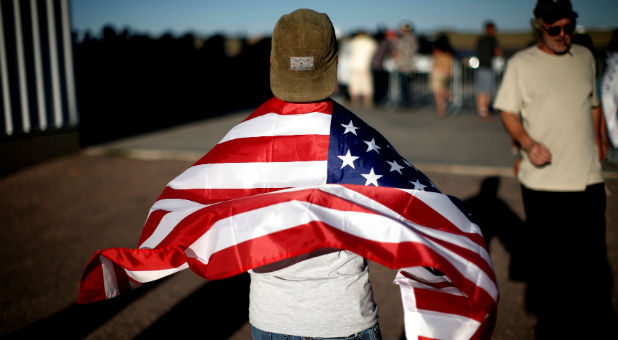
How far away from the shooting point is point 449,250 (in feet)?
6.90

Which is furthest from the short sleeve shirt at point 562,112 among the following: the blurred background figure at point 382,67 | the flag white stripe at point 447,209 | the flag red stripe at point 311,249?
the blurred background figure at point 382,67

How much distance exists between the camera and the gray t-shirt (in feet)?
6.61

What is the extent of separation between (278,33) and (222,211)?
69 centimetres

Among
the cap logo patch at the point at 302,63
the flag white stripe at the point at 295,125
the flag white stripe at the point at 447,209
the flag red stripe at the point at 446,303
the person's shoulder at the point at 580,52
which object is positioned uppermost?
the person's shoulder at the point at 580,52

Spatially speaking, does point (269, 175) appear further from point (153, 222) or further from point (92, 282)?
point (92, 282)

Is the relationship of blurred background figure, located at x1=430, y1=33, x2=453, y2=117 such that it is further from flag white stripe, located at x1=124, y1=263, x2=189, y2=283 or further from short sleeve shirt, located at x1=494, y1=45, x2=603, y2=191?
flag white stripe, located at x1=124, y1=263, x2=189, y2=283

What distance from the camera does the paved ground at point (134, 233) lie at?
4.18 metres

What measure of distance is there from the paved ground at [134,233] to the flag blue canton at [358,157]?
2.09m

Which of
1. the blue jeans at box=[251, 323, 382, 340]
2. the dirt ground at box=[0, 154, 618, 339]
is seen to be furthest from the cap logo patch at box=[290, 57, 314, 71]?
the dirt ground at box=[0, 154, 618, 339]

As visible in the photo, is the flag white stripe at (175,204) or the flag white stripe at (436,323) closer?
the flag white stripe at (436,323)

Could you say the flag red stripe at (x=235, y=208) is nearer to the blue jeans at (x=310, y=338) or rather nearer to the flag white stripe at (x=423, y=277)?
the flag white stripe at (x=423, y=277)

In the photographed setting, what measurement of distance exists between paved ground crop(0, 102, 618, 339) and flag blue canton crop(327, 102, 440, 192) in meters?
2.09

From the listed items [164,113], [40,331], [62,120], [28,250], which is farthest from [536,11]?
[164,113]

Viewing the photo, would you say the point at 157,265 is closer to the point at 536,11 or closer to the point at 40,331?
the point at 40,331
